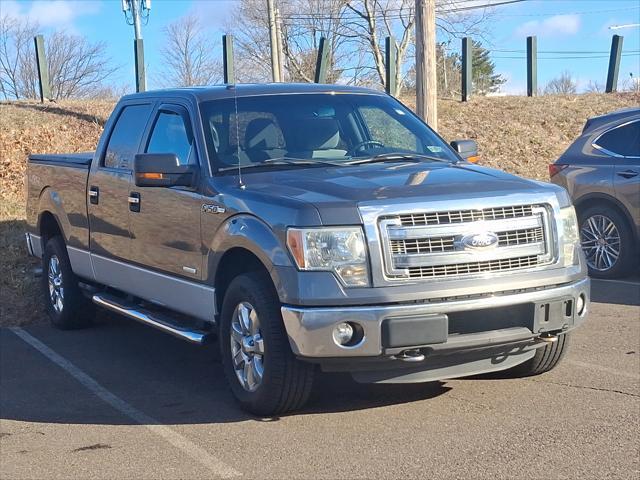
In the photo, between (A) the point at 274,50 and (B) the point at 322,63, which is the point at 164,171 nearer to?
(B) the point at 322,63

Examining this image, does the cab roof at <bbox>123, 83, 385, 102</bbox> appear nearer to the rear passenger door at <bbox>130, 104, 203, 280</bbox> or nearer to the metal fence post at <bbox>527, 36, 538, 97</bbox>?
the rear passenger door at <bbox>130, 104, 203, 280</bbox>

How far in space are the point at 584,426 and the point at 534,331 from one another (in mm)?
595

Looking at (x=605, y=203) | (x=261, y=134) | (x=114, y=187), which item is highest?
(x=261, y=134)

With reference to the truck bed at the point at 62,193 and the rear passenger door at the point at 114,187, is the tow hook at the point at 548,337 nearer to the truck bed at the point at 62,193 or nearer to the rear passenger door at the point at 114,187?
the rear passenger door at the point at 114,187

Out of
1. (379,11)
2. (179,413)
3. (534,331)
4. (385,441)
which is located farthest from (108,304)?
(379,11)

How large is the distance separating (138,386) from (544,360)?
2809mm

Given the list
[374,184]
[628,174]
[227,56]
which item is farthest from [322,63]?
[374,184]

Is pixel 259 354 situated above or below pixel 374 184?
below

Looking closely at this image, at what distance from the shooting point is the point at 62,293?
27.7ft

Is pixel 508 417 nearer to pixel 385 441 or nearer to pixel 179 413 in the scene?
pixel 385 441

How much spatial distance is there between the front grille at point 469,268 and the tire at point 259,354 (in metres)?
0.84

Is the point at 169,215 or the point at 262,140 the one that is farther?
the point at 169,215

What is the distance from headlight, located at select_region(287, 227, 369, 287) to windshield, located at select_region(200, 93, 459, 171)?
117cm

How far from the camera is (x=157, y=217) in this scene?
6.53 m
